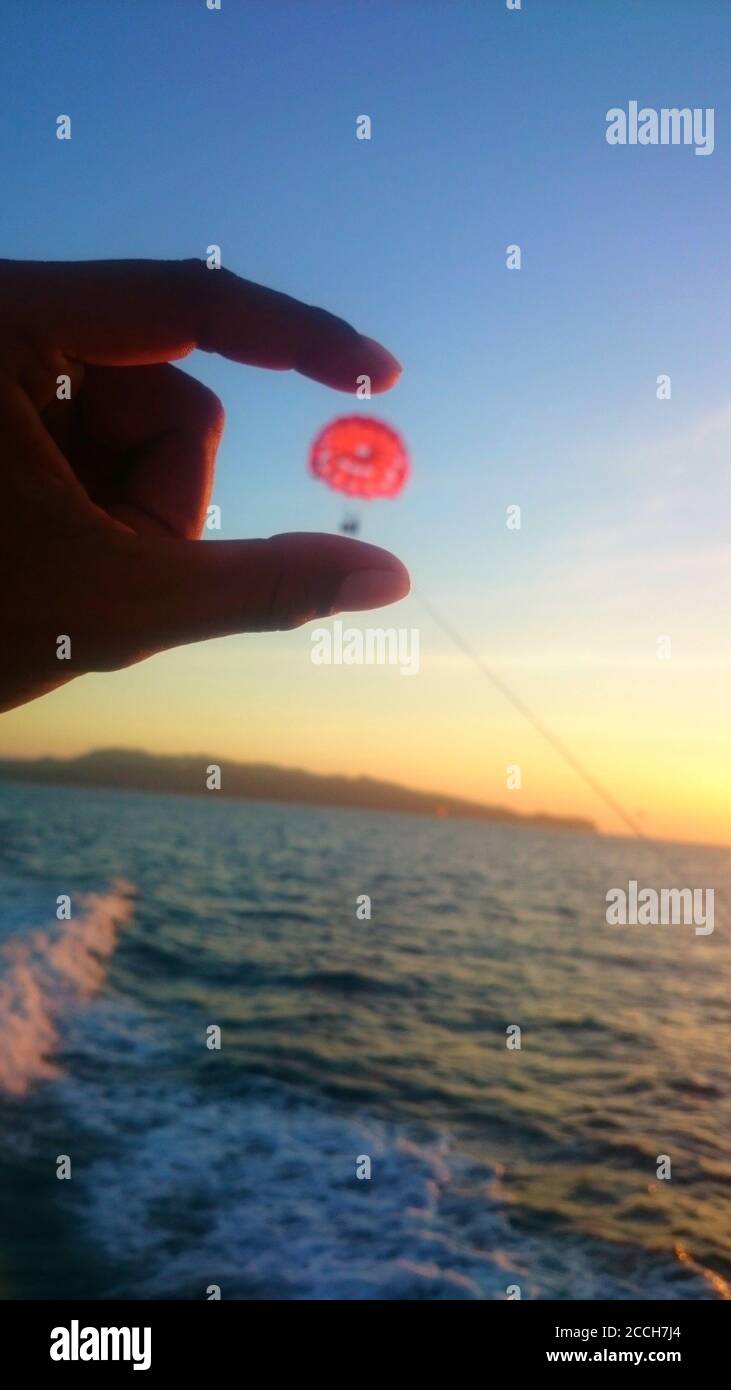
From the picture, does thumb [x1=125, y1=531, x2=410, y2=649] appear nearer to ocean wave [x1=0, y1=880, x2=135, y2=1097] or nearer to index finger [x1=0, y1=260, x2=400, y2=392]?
index finger [x1=0, y1=260, x2=400, y2=392]

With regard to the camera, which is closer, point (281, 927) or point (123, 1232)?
point (123, 1232)

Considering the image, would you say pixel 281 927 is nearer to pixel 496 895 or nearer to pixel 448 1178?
pixel 448 1178

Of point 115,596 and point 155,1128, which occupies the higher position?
point 115,596

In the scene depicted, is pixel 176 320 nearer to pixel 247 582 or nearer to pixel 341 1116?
pixel 247 582

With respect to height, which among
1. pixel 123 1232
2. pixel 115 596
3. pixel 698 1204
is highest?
pixel 115 596

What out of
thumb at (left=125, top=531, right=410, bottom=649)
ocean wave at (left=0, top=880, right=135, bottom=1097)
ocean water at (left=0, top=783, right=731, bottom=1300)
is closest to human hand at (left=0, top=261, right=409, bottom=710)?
thumb at (left=125, top=531, right=410, bottom=649)
